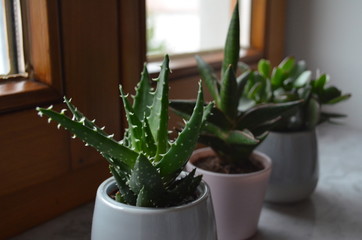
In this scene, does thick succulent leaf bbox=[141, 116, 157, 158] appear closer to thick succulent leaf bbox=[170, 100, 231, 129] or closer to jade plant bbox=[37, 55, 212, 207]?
jade plant bbox=[37, 55, 212, 207]

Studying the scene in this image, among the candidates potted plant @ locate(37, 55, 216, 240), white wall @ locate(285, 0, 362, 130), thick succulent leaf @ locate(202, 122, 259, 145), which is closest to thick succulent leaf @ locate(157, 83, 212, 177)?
potted plant @ locate(37, 55, 216, 240)

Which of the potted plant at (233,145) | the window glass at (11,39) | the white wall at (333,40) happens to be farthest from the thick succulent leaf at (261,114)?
the white wall at (333,40)

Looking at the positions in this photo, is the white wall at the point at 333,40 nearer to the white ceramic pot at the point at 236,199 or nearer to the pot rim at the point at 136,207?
the white ceramic pot at the point at 236,199

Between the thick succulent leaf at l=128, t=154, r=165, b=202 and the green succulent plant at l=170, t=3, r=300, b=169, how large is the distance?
0.40 ft

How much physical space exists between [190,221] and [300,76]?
0.32m

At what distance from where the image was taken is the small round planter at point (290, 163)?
593mm

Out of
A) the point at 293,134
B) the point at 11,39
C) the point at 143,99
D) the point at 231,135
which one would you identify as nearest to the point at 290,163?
the point at 293,134

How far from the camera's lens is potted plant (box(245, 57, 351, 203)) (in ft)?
1.95

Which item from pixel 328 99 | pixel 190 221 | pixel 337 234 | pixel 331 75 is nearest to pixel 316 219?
pixel 337 234

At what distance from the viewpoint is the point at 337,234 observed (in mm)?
544

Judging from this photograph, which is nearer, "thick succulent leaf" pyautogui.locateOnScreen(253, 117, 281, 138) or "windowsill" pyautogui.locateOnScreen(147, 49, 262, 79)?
"thick succulent leaf" pyautogui.locateOnScreen(253, 117, 281, 138)

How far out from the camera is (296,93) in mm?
609

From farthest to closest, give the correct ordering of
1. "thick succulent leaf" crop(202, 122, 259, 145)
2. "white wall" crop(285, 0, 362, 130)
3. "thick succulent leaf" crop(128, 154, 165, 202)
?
1. "white wall" crop(285, 0, 362, 130)
2. "thick succulent leaf" crop(202, 122, 259, 145)
3. "thick succulent leaf" crop(128, 154, 165, 202)

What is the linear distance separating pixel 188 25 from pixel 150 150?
0.50 metres
